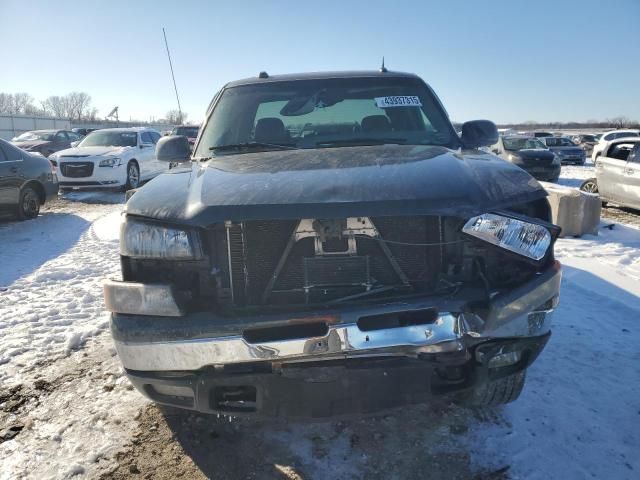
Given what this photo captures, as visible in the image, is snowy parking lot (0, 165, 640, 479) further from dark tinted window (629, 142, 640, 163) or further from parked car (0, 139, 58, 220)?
dark tinted window (629, 142, 640, 163)

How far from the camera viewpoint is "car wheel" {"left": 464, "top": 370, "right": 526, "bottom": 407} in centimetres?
219

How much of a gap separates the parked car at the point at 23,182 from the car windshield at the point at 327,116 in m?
6.45

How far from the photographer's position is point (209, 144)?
3.17 metres

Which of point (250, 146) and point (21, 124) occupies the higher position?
point (21, 124)

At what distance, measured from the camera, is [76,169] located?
11375 millimetres

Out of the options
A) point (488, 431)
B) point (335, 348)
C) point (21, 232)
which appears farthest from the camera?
point (21, 232)

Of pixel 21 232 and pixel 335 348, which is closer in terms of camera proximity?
pixel 335 348

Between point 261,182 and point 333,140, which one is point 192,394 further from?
point 333,140

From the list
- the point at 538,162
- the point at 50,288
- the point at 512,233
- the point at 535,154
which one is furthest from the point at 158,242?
the point at 535,154

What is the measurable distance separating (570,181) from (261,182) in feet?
53.8

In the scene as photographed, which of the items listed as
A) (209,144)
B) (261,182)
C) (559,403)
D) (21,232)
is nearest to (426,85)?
(209,144)

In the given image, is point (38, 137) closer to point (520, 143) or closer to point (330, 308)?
point (520, 143)

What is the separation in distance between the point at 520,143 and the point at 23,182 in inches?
594

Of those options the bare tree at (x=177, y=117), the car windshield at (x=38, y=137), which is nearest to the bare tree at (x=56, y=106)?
the bare tree at (x=177, y=117)
